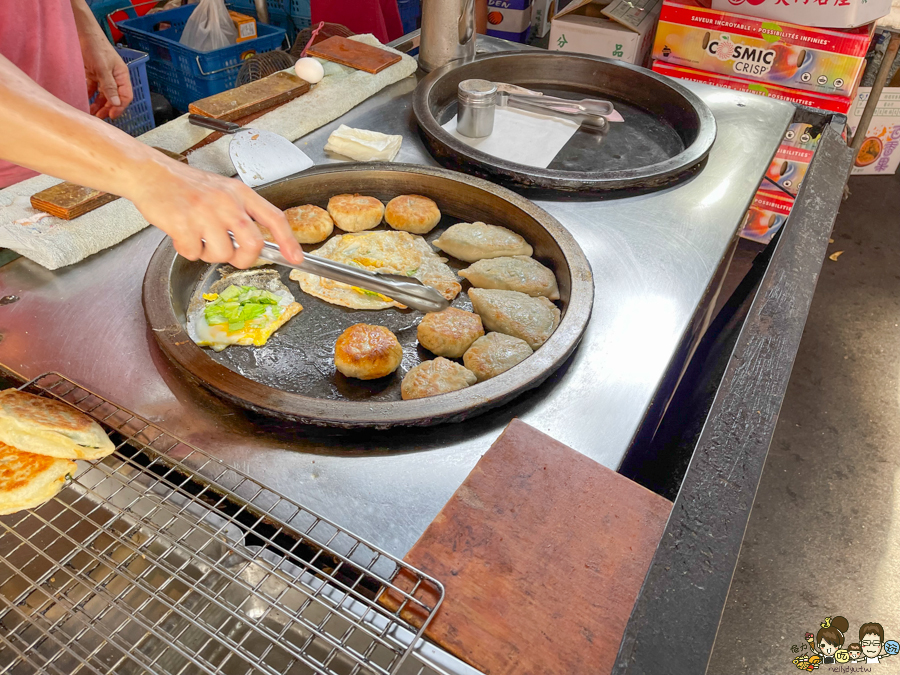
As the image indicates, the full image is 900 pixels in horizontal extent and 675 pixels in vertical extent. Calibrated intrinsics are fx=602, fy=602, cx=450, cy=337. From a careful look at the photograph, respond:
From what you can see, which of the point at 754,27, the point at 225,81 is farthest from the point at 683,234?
the point at 225,81

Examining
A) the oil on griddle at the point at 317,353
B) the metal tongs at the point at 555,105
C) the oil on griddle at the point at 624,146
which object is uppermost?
the metal tongs at the point at 555,105

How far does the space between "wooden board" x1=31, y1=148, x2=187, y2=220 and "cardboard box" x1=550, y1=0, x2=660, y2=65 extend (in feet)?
9.48

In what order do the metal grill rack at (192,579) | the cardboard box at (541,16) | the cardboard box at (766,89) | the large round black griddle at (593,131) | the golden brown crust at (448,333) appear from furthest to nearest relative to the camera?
the cardboard box at (541,16)
the cardboard box at (766,89)
the large round black griddle at (593,131)
the golden brown crust at (448,333)
the metal grill rack at (192,579)

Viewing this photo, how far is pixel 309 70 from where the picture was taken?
100 inches

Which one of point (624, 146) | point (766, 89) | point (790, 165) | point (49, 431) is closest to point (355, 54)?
point (624, 146)

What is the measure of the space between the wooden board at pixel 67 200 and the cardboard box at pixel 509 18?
4601 millimetres

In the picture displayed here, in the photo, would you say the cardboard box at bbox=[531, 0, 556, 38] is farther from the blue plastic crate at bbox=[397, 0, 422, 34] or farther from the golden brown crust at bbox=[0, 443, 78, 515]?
the golden brown crust at bbox=[0, 443, 78, 515]

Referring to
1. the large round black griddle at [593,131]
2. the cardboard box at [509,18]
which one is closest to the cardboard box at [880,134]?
the large round black griddle at [593,131]

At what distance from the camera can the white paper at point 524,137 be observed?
96.5 inches

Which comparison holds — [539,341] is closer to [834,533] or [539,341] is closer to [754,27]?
[834,533]

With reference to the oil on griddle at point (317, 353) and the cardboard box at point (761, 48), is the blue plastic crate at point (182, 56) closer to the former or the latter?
the cardboard box at point (761, 48)

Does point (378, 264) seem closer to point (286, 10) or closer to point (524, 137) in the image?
point (524, 137)

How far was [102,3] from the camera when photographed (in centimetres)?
432
